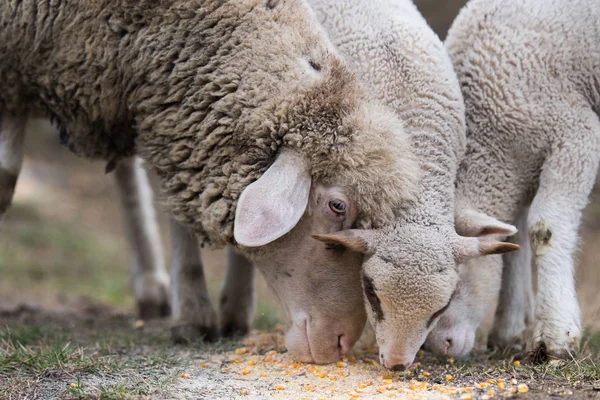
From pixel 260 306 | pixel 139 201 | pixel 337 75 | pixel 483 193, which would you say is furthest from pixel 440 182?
pixel 139 201

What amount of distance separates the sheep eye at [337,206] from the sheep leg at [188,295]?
1.33m

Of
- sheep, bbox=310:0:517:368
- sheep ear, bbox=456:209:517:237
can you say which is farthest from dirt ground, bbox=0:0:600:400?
sheep ear, bbox=456:209:517:237

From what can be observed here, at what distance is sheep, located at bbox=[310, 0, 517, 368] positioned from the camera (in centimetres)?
373

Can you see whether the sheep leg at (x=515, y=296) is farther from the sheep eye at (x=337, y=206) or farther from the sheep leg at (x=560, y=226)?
the sheep eye at (x=337, y=206)

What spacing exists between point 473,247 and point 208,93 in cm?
149

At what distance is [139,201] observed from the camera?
6.79 metres

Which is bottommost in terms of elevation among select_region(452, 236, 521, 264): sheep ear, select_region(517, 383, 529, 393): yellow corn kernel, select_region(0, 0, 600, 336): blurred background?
select_region(0, 0, 600, 336): blurred background

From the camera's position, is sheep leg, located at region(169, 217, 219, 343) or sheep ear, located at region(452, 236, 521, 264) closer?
sheep ear, located at region(452, 236, 521, 264)

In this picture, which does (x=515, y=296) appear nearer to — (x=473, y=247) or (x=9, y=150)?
(x=473, y=247)

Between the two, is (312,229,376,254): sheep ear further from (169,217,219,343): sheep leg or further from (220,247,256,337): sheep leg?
(220,247,256,337): sheep leg

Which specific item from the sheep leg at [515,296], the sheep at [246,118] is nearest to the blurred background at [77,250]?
the sheep leg at [515,296]

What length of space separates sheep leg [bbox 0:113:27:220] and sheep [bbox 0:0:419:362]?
0.50 ft

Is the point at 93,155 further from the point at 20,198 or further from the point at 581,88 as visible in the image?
the point at 20,198

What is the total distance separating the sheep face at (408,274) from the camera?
3.71 meters
